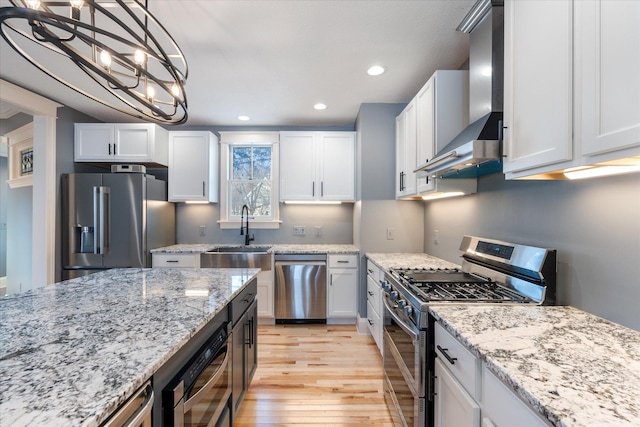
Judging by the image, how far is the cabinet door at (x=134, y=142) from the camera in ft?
11.2

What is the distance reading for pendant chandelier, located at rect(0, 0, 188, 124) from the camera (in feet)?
2.97

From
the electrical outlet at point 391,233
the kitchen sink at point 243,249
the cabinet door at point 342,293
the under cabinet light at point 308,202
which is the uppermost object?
the under cabinet light at point 308,202

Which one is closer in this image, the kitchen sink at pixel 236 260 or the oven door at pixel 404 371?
the oven door at pixel 404 371

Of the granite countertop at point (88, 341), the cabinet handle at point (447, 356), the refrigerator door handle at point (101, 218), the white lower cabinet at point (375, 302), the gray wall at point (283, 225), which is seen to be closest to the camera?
the granite countertop at point (88, 341)

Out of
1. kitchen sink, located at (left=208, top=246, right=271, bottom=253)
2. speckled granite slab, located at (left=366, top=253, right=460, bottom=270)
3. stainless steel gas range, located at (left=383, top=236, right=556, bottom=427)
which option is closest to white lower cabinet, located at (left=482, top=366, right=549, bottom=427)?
stainless steel gas range, located at (left=383, top=236, right=556, bottom=427)

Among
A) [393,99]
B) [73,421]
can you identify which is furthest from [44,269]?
[393,99]

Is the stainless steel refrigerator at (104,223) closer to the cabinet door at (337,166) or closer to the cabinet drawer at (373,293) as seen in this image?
the cabinet door at (337,166)

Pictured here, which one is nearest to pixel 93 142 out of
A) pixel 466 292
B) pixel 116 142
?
pixel 116 142

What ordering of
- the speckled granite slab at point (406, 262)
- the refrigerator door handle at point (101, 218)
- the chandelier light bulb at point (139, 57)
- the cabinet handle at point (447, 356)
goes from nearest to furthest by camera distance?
the cabinet handle at point (447, 356), the chandelier light bulb at point (139, 57), the speckled granite slab at point (406, 262), the refrigerator door handle at point (101, 218)

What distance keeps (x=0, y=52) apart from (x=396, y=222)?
3.78 meters

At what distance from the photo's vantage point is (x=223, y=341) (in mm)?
1389

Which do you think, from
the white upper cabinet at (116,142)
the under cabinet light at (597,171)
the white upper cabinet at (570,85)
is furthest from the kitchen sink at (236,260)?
the under cabinet light at (597,171)

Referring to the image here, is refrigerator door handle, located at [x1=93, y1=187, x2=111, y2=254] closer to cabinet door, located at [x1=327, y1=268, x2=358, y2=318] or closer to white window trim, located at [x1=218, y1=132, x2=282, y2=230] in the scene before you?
white window trim, located at [x1=218, y1=132, x2=282, y2=230]

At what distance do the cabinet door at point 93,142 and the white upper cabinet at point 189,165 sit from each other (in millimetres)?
675
